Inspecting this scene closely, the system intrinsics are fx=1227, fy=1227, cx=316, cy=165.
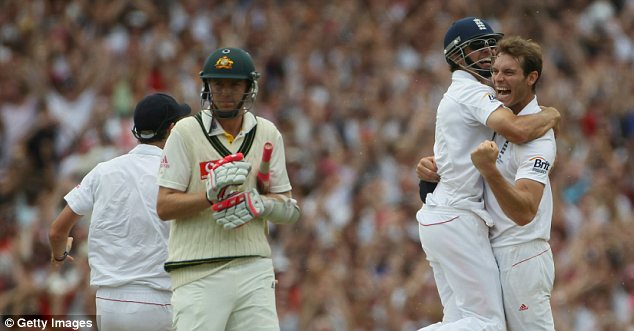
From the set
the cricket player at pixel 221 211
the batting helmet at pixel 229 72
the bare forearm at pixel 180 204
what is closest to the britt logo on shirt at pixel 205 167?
the cricket player at pixel 221 211

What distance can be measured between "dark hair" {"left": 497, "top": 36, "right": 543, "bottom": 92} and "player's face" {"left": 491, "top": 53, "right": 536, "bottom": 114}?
0.09 feet

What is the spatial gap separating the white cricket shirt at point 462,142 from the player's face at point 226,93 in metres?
1.44

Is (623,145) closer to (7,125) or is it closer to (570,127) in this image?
(570,127)

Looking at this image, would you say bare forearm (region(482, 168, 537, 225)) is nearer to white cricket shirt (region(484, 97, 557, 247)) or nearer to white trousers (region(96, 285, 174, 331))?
white cricket shirt (region(484, 97, 557, 247))

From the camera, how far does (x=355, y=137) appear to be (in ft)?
60.4

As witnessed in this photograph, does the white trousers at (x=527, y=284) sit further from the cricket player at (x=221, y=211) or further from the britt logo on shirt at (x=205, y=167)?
the britt logo on shirt at (x=205, y=167)

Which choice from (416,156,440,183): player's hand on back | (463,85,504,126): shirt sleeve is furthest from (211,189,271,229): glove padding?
(463,85,504,126): shirt sleeve

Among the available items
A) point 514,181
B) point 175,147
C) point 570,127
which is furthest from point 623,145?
point 175,147

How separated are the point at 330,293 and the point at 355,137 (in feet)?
13.2

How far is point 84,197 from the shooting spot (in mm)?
9141

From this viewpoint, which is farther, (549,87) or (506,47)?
(549,87)

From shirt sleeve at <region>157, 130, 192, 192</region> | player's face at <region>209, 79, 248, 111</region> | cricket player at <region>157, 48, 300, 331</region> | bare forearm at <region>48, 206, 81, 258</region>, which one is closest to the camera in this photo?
cricket player at <region>157, 48, 300, 331</region>

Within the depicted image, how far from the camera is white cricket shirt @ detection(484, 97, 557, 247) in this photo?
832cm

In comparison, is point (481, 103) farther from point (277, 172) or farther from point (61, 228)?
point (61, 228)
